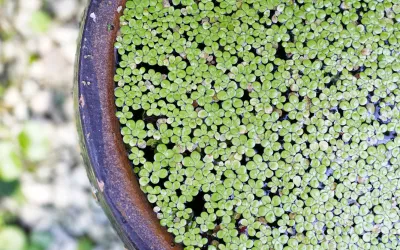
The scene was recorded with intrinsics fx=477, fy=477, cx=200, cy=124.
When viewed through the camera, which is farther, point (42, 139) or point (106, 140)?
point (42, 139)

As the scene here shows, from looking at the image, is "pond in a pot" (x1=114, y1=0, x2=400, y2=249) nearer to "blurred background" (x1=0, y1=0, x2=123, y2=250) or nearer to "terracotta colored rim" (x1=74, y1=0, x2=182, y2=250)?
"terracotta colored rim" (x1=74, y1=0, x2=182, y2=250)

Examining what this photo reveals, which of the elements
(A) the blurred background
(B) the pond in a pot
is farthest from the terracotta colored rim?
(A) the blurred background

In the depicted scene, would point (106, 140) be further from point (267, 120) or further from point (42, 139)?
point (42, 139)

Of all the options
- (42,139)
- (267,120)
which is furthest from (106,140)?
(42,139)

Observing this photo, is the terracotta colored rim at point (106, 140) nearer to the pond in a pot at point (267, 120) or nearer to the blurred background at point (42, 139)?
the pond in a pot at point (267, 120)

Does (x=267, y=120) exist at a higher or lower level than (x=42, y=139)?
lower

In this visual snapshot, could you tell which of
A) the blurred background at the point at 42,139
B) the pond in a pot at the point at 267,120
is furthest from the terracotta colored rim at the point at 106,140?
the blurred background at the point at 42,139
